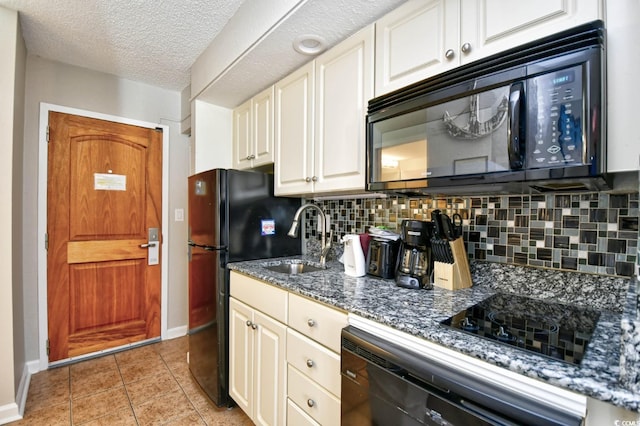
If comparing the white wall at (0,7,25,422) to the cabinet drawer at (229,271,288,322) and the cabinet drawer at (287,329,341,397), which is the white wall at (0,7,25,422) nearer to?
the cabinet drawer at (229,271,288,322)

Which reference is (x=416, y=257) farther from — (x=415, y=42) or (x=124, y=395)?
(x=124, y=395)

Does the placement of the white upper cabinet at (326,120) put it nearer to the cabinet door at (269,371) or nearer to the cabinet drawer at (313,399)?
the cabinet door at (269,371)

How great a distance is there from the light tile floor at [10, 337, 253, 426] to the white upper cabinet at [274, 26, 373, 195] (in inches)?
57.9

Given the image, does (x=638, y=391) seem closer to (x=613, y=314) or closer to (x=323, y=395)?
(x=613, y=314)

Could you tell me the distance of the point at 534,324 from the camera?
89cm

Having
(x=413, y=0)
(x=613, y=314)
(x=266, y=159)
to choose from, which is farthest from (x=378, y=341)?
(x=266, y=159)

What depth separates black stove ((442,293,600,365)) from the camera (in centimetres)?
74

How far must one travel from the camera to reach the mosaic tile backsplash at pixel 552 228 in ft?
3.34

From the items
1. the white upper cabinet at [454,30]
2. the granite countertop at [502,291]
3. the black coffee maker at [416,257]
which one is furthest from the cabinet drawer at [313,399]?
the white upper cabinet at [454,30]

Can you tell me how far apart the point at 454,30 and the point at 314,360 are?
4.45 feet

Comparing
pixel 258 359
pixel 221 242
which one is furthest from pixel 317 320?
pixel 221 242

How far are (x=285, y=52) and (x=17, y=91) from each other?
1.68 m

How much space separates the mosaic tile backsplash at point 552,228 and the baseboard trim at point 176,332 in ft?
8.50

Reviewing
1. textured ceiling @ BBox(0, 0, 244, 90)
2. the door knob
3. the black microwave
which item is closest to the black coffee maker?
the black microwave
